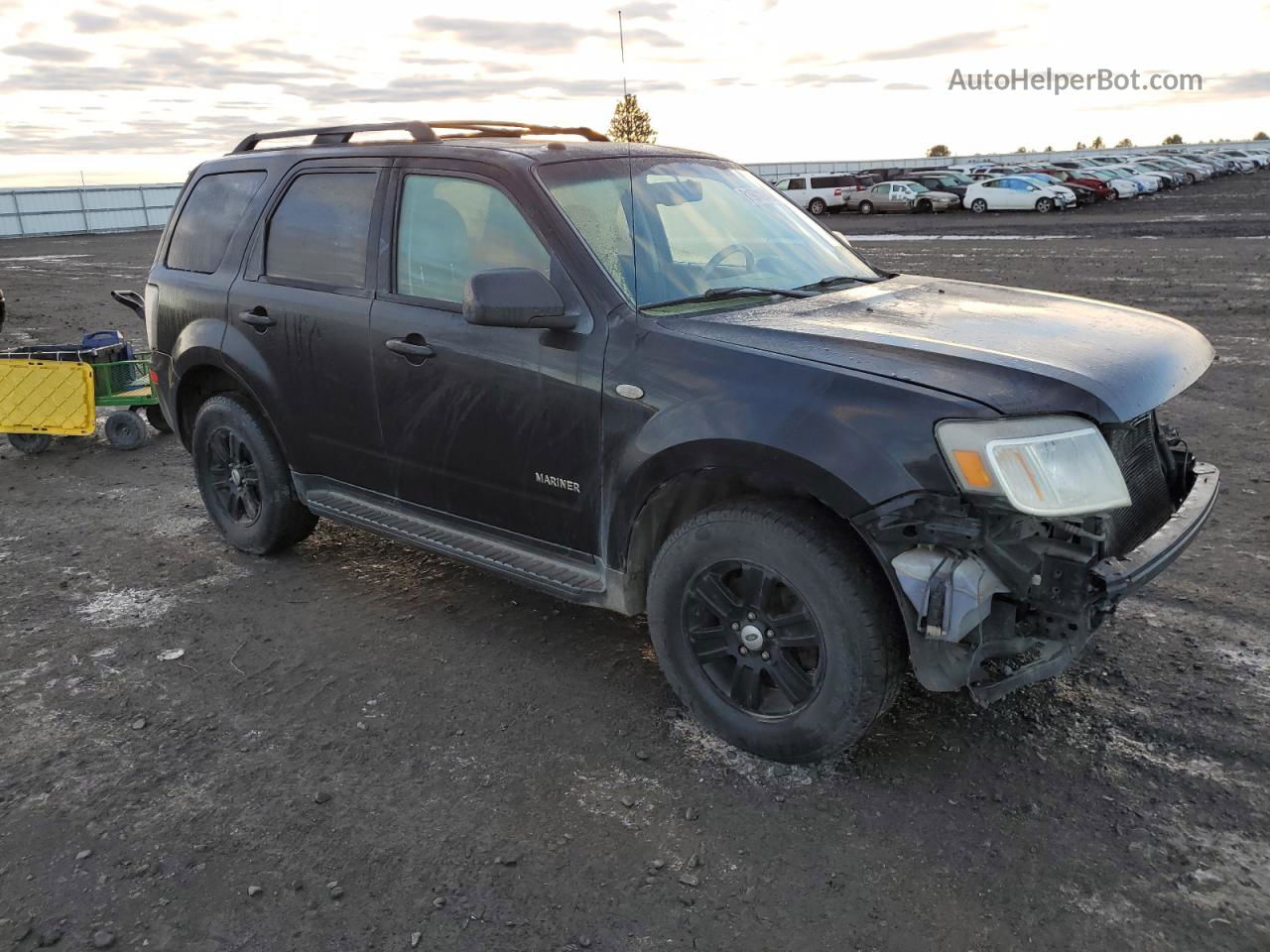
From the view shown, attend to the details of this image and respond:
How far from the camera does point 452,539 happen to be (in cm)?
420

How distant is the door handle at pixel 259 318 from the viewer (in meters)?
4.71

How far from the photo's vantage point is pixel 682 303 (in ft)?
11.9

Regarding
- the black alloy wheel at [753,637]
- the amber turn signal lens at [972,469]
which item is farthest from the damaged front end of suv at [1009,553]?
the black alloy wheel at [753,637]

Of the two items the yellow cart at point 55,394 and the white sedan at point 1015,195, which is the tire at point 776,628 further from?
the white sedan at point 1015,195

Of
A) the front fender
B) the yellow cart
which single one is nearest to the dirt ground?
the front fender

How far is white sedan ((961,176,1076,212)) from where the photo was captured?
3372 cm

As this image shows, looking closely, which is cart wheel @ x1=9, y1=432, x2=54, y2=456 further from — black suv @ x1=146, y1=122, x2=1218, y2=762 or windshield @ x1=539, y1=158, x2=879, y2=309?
windshield @ x1=539, y1=158, x2=879, y2=309

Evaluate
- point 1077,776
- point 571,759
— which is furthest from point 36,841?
point 1077,776

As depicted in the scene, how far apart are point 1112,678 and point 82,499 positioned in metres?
6.19

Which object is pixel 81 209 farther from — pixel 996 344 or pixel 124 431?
pixel 996 344

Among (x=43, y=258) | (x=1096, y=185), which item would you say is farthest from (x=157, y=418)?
(x=1096, y=185)

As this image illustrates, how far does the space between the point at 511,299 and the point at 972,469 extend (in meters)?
1.60

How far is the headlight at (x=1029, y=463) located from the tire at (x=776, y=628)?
0.49 m

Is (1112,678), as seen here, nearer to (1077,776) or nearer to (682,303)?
(1077,776)
